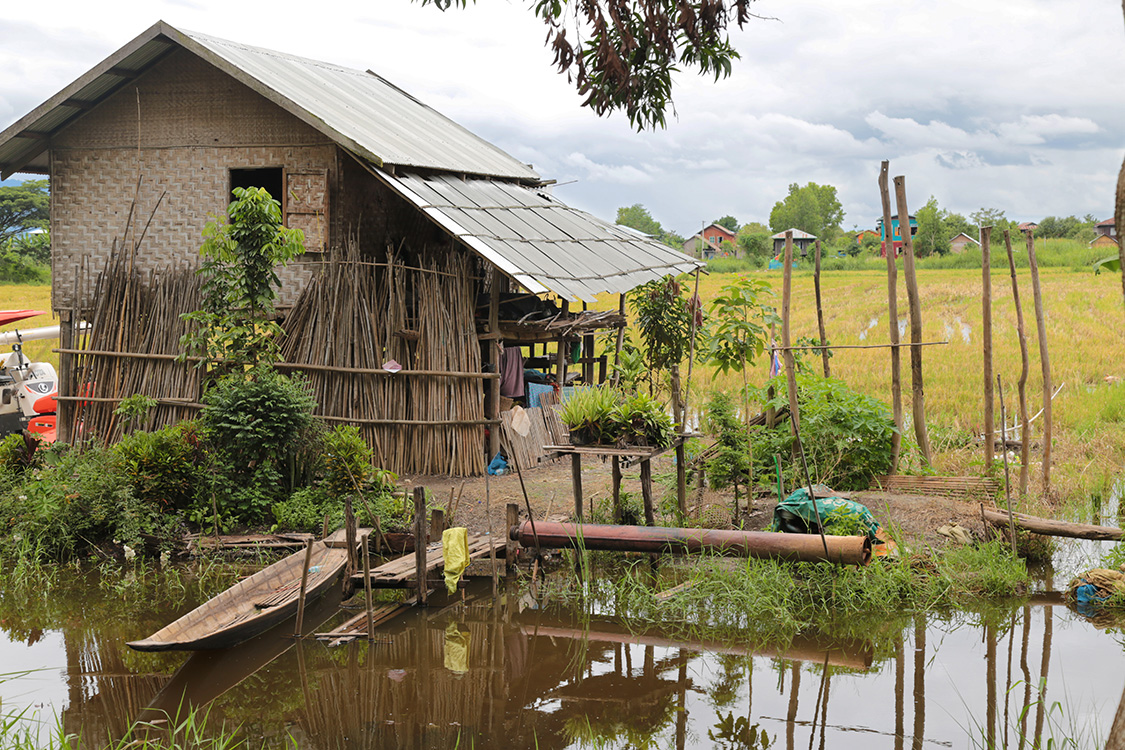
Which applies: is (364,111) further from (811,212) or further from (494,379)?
(811,212)

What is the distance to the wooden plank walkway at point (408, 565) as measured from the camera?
7.52m

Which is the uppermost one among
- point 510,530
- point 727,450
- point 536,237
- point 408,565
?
point 536,237

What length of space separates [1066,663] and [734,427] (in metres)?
3.93

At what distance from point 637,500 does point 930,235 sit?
171 feet

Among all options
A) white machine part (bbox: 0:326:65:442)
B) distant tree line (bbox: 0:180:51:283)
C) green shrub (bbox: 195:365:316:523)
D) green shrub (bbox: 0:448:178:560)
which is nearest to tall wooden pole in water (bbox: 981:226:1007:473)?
green shrub (bbox: 195:365:316:523)

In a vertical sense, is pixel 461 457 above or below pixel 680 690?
above

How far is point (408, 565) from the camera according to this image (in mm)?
7887

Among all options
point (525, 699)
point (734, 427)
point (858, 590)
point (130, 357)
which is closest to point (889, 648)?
point (858, 590)

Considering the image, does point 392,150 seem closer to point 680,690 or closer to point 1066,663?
point 680,690

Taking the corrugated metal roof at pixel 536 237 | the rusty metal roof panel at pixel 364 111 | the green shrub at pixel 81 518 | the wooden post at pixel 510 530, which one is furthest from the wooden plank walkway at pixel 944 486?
the green shrub at pixel 81 518

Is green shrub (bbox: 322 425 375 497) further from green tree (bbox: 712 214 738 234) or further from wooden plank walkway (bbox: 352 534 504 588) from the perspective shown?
green tree (bbox: 712 214 738 234)

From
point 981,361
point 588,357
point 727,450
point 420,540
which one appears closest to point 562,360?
point 588,357

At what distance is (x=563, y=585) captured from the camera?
805 centimetres

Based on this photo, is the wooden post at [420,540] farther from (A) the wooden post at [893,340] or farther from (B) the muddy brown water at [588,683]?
(A) the wooden post at [893,340]
